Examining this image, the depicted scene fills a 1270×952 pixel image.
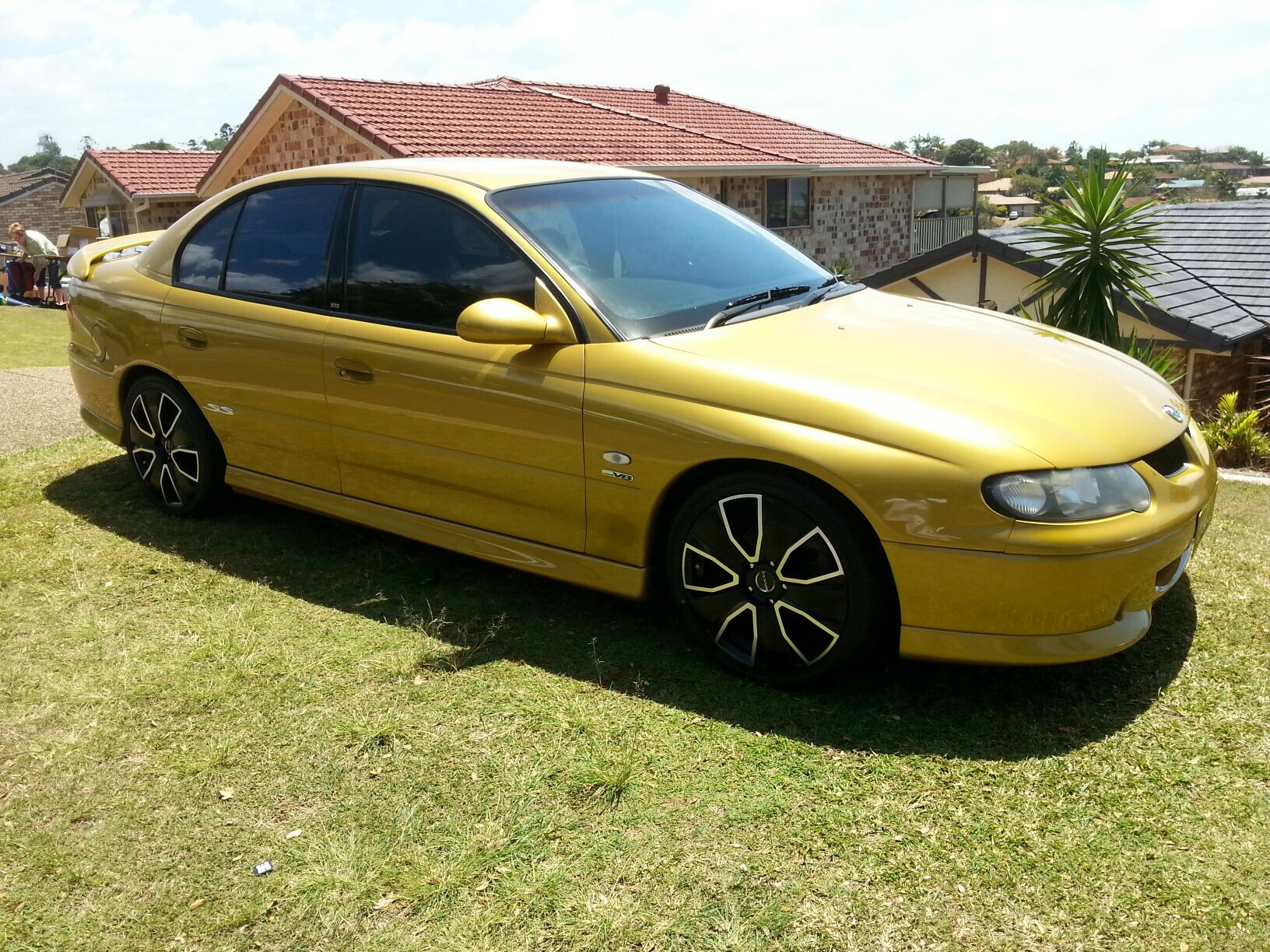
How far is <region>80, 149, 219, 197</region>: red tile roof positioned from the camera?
29781 millimetres

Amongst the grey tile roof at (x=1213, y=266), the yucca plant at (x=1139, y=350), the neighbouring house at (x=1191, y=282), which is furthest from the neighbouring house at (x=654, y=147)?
the yucca plant at (x=1139, y=350)

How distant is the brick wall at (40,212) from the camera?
165 feet

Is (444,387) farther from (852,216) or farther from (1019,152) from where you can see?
(1019,152)

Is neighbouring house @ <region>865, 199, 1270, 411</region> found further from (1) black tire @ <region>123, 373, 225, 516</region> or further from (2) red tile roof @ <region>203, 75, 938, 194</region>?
(1) black tire @ <region>123, 373, 225, 516</region>

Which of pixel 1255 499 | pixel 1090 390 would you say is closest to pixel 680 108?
pixel 1255 499

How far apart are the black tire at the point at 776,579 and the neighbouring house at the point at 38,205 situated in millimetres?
53063

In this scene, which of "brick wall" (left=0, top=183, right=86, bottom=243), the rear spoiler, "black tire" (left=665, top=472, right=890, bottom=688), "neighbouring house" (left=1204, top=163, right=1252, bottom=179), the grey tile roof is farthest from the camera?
"neighbouring house" (left=1204, top=163, right=1252, bottom=179)

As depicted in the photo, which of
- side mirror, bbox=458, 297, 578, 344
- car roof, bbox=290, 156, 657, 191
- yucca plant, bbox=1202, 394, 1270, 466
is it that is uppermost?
car roof, bbox=290, 156, 657, 191

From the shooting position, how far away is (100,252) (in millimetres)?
5996

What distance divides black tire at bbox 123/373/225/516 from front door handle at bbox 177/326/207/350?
0.82 feet

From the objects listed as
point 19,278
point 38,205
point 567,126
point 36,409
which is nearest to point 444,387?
point 36,409

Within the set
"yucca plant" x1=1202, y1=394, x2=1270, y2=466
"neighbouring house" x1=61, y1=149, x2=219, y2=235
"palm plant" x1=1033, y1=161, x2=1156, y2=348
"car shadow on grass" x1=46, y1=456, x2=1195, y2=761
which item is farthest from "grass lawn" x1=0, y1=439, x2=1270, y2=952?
"neighbouring house" x1=61, y1=149, x2=219, y2=235

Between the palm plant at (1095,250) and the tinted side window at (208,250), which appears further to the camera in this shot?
the palm plant at (1095,250)

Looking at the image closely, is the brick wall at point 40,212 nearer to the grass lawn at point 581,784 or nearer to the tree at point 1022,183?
the grass lawn at point 581,784
